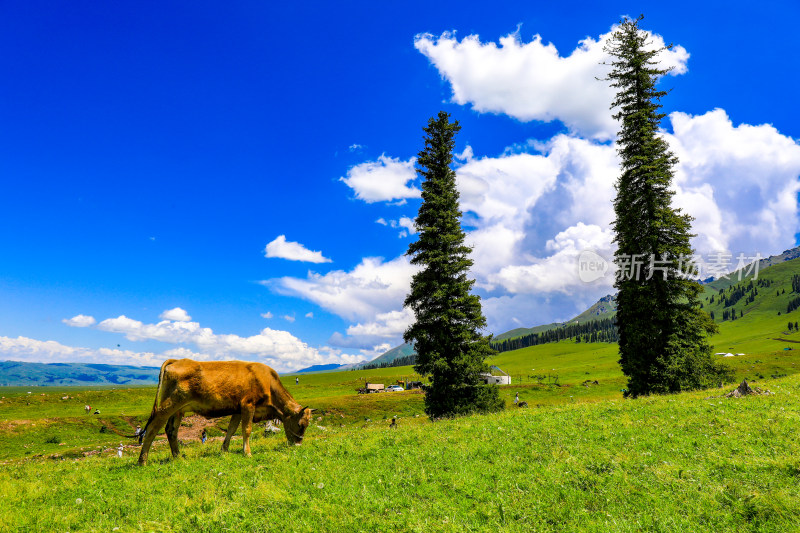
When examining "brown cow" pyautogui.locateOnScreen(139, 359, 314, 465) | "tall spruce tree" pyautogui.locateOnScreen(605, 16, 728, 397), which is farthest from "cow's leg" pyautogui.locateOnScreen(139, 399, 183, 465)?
"tall spruce tree" pyautogui.locateOnScreen(605, 16, 728, 397)

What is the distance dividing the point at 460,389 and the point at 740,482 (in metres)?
19.3

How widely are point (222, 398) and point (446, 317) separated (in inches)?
635

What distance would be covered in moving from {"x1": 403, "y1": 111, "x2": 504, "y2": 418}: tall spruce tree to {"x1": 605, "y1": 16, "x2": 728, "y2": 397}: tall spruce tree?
10.2 meters

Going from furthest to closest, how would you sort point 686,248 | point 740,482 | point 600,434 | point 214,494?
point 686,248 < point 600,434 < point 214,494 < point 740,482

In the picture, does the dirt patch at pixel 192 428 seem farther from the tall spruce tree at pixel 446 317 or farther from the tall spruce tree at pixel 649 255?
the tall spruce tree at pixel 649 255

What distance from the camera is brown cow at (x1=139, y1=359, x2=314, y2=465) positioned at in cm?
1340

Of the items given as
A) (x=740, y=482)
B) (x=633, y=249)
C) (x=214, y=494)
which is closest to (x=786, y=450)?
(x=740, y=482)

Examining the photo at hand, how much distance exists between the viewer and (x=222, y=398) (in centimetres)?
1415

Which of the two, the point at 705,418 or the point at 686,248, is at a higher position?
the point at 686,248

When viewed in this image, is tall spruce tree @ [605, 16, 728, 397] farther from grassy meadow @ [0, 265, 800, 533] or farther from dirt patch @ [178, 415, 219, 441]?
dirt patch @ [178, 415, 219, 441]

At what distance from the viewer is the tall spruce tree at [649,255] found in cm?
2642

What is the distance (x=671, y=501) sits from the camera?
26.5 ft

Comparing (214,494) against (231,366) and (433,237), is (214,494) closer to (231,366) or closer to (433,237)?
(231,366)

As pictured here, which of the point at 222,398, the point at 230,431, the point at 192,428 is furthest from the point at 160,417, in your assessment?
Result: the point at 192,428
